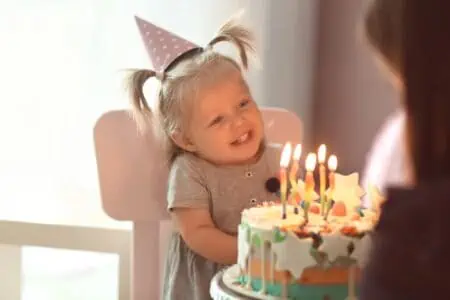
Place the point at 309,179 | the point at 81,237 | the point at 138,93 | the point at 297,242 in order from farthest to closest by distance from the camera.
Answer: the point at 81,237 < the point at 138,93 < the point at 309,179 < the point at 297,242

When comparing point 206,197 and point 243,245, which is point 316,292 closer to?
point 243,245

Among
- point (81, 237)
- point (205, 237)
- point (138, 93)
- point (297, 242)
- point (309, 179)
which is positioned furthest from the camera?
point (81, 237)

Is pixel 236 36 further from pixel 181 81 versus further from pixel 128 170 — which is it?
pixel 128 170

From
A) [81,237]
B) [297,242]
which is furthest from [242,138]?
[81,237]

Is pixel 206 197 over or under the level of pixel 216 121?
under

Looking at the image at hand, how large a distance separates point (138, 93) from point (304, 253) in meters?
0.52

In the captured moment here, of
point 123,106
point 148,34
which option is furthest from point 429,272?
point 123,106

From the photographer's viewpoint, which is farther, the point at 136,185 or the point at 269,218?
the point at 136,185

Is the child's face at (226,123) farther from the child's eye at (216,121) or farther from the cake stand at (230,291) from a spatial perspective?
the cake stand at (230,291)

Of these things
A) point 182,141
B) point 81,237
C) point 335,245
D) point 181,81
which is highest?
point 181,81

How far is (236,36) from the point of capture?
4.82ft

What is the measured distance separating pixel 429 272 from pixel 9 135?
120 cm

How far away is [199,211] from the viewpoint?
4.41ft

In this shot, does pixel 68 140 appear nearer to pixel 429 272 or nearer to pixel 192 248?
pixel 192 248
